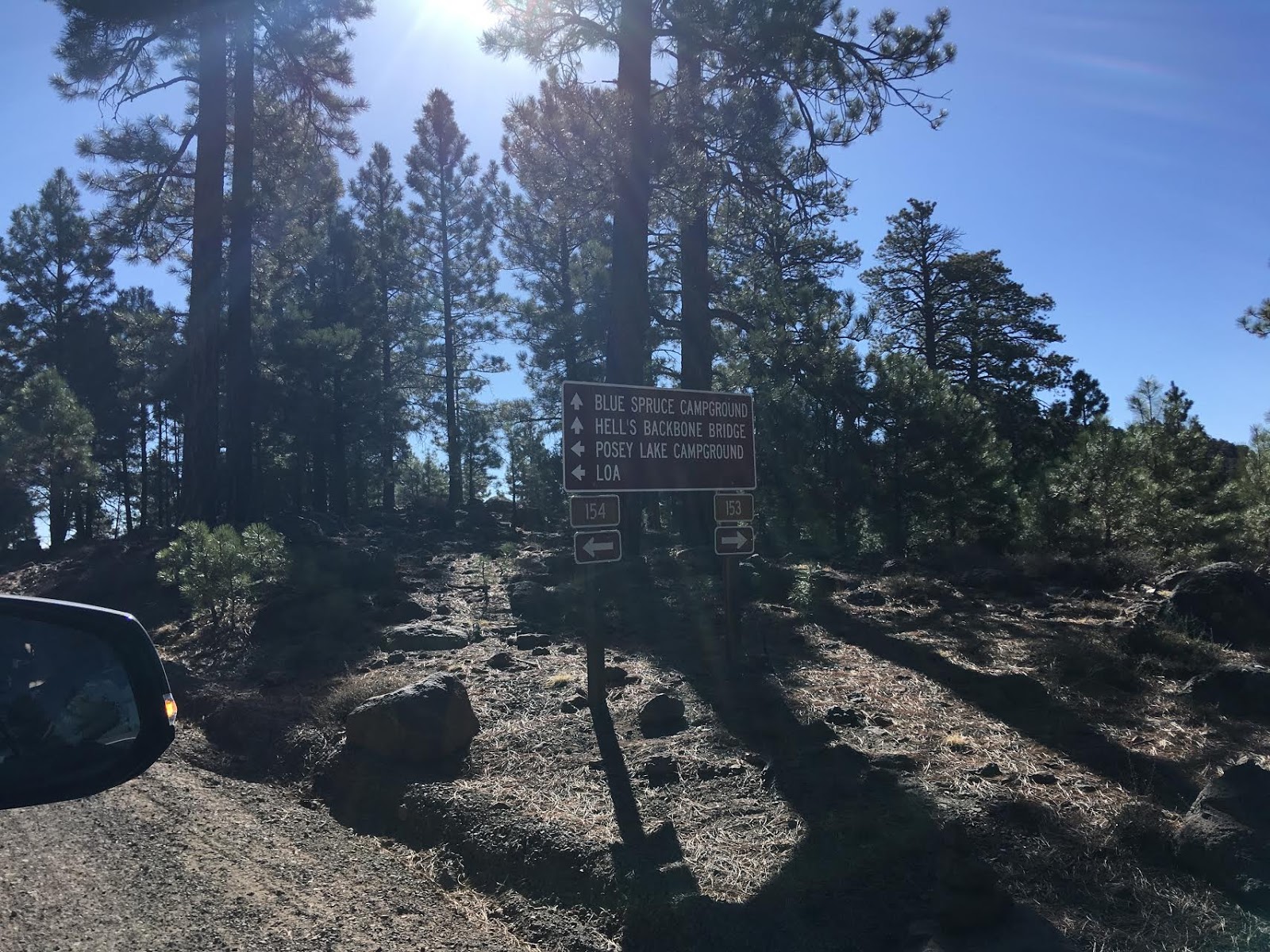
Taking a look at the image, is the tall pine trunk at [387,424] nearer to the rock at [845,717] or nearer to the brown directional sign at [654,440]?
the brown directional sign at [654,440]

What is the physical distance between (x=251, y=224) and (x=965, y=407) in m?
16.4

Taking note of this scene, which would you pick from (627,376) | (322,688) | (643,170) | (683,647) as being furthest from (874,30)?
(322,688)

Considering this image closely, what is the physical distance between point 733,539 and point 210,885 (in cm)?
501

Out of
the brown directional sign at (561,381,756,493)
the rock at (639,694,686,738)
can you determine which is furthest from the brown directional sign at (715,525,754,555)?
the rock at (639,694,686,738)

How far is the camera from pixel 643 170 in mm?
10875

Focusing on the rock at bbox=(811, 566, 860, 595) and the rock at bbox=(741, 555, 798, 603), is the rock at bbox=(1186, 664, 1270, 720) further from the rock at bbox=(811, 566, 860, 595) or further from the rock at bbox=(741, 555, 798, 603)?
the rock at bbox=(741, 555, 798, 603)

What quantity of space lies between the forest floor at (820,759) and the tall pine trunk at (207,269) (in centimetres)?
824

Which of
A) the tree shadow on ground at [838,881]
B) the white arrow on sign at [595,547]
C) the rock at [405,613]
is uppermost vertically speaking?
the white arrow on sign at [595,547]

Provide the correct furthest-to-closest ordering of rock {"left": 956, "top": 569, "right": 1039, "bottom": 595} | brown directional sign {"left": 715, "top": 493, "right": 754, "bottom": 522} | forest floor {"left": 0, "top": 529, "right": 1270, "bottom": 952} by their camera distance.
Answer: rock {"left": 956, "top": 569, "right": 1039, "bottom": 595} → brown directional sign {"left": 715, "top": 493, "right": 754, "bottom": 522} → forest floor {"left": 0, "top": 529, "right": 1270, "bottom": 952}

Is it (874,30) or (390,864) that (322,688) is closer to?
(390,864)

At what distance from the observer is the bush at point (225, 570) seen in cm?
1182

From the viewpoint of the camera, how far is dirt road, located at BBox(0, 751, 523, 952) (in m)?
4.26

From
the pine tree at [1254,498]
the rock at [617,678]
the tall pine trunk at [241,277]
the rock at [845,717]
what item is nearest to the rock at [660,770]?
the rock at [845,717]

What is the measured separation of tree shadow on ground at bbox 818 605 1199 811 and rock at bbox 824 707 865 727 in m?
0.94
